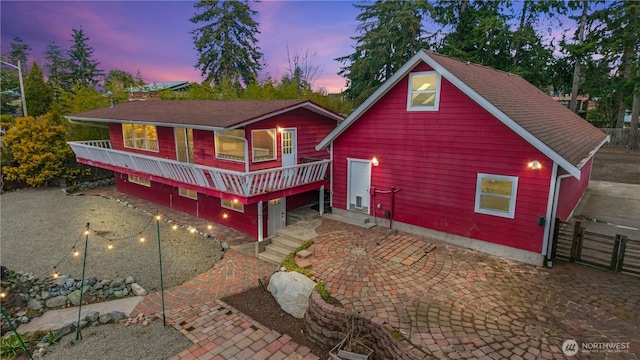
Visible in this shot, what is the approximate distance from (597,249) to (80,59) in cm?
6217

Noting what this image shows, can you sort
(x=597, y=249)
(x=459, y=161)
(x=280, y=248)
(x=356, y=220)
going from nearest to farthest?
(x=597, y=249), (x=459, y=161), (x=280, y=248), (x=356, y=220)

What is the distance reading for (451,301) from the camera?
6.59m

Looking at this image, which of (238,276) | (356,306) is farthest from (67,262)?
(356,306)

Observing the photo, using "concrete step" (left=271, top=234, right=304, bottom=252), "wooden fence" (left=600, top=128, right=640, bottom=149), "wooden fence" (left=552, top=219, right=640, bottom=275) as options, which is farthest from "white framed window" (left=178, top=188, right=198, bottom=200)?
"wooden fence" (left=600, top=128, right=640, bottom=149)

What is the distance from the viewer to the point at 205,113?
1280 cm

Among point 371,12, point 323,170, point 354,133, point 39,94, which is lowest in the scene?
point 323,170

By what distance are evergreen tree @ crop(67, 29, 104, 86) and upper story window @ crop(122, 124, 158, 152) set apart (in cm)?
4190

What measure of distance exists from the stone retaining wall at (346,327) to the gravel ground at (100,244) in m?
4.74

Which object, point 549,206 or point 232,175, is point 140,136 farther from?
point 549,206

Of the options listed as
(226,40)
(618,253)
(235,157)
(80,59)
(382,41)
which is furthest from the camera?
(80,59)

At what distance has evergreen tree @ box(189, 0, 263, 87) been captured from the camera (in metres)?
33.2

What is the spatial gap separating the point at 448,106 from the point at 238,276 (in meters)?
7.82

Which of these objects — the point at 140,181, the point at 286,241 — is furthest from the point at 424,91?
the point at 140,181

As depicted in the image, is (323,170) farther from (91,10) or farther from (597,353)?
(91,10)
